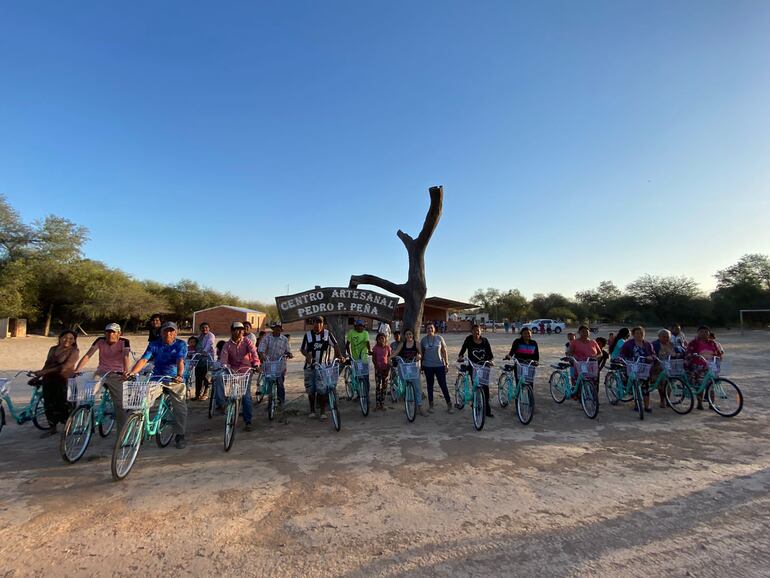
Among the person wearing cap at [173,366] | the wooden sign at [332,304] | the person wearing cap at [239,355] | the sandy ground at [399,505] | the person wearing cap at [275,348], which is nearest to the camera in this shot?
the sandy ground at [399,505]

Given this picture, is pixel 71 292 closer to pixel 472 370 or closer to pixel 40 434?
pixel 40 434

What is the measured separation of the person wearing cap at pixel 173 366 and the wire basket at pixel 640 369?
718 cm

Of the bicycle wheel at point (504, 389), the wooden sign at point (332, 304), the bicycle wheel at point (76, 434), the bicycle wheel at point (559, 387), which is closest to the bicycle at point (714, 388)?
the bicycle wheel at point (559, 387)

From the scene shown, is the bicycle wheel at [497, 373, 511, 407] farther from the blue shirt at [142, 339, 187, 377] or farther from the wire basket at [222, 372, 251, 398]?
the blue shirt at [142, 339, 187, 377]

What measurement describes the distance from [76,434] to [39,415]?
244 cm

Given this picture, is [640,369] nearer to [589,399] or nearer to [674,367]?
[674,367]

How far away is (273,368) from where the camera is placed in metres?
6.64

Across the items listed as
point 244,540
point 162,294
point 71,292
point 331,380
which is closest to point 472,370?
point 331,380

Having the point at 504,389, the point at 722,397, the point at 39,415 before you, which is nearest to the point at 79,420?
the point at 39,415

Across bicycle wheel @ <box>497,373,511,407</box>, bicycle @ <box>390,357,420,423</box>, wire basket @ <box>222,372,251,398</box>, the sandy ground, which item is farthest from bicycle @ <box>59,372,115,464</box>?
bicycle wheel @ <box>497,373,511,407</box>

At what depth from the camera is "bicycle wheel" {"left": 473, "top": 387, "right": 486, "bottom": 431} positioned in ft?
20.4

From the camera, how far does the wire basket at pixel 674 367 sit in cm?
727

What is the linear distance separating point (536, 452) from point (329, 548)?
317 cm

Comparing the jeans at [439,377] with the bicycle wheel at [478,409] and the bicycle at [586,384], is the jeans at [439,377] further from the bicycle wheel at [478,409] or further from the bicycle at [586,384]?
the bicycle at [586,384]
